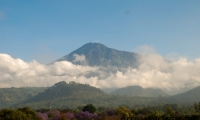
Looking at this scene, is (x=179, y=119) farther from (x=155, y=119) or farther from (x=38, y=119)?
(x=38, y=119)

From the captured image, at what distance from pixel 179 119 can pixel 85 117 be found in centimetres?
2799

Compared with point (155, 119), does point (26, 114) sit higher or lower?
higher

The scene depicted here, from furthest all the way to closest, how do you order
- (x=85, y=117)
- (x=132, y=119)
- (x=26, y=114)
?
(x=85, y=117), (x=132, y=119), (x=26, y=114)

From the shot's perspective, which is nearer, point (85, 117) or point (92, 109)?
point (85, 117)

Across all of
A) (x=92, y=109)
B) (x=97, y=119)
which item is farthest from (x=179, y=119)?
(x=92, y=109)

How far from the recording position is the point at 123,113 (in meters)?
64.2

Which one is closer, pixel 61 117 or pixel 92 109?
pixel 61 117

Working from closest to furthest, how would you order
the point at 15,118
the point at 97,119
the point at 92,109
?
1. the point at 15,118
2. the point at 97,119
3. the point at 92,109

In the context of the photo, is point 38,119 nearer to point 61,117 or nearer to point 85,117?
point 61,117

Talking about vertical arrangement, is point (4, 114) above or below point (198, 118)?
above

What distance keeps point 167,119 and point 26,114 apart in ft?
98.6

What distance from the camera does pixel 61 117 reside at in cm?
5516

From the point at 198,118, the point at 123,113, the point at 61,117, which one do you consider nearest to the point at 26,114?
the point at 61,117

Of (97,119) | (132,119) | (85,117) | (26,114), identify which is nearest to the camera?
(26,114)
